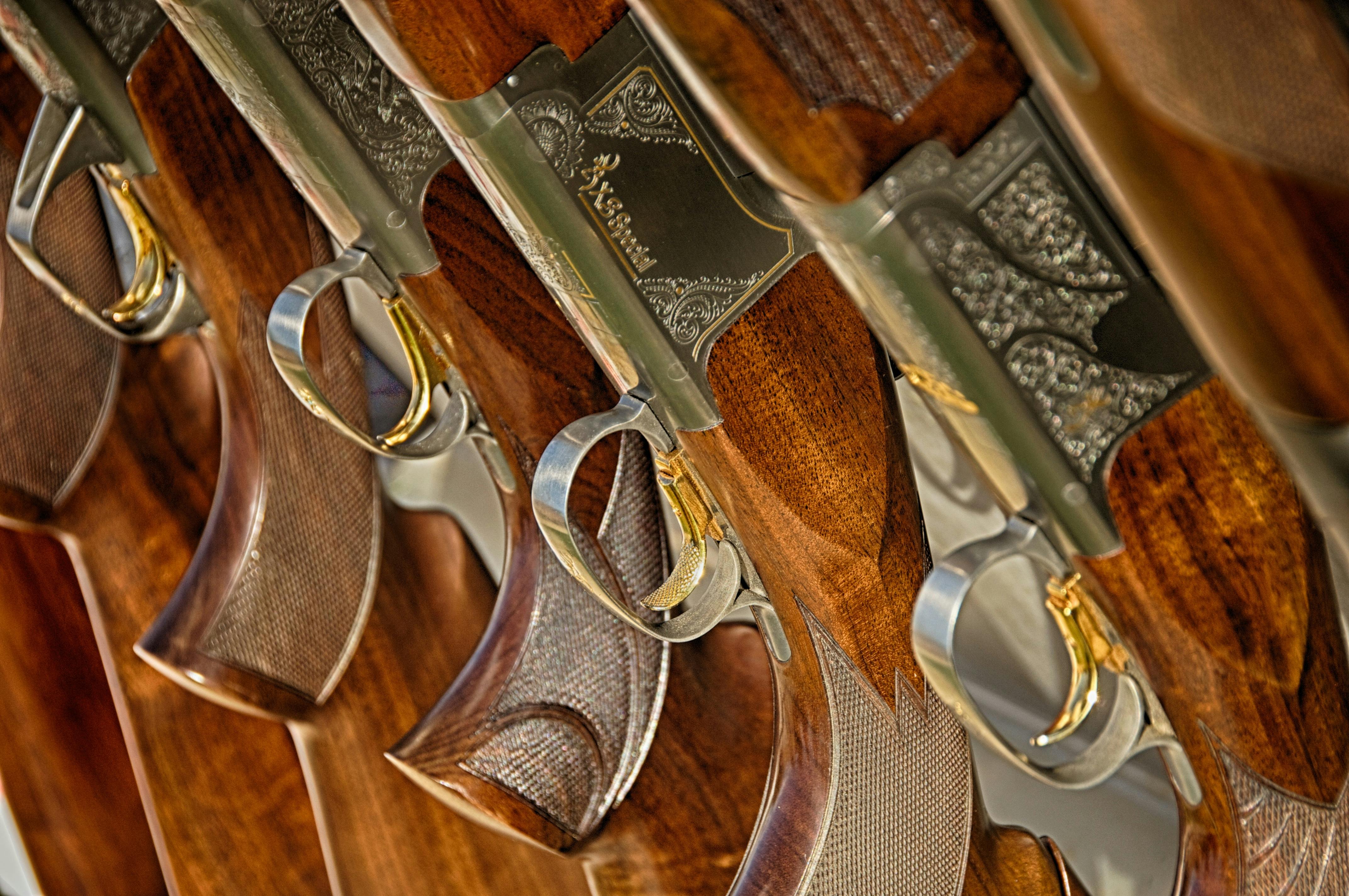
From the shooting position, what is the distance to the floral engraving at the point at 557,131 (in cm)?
75

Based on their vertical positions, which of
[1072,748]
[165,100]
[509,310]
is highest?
[165,100]

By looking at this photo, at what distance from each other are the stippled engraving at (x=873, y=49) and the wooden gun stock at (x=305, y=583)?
959mm

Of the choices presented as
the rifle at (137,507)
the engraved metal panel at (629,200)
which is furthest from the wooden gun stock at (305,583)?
the engraved metal panel at (629,200)

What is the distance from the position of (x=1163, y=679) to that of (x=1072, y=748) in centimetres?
17

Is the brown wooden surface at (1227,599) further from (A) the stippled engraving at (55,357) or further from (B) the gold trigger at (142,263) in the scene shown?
(A) the stippled engraving at (55,357)

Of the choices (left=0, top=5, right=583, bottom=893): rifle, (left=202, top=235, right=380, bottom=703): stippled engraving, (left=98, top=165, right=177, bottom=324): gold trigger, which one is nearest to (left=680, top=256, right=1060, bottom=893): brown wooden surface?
(left=0, top=5, right=583, bottom=893): rifle

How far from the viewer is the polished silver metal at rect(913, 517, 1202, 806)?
2.33ft

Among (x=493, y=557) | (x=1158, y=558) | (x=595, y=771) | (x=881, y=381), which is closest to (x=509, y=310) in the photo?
(x=881, y=381)

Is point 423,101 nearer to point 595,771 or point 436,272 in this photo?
point 436,272

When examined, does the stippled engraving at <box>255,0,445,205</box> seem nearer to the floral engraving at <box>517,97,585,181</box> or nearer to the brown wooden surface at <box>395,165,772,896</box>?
the brown wooden surface at <box>395,165,772,896</box>

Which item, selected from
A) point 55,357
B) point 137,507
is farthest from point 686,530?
point 55,357

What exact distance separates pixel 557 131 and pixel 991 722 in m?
0.42

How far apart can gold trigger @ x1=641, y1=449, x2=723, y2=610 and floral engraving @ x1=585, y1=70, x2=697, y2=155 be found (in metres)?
0.25

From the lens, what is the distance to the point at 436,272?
106 cm
